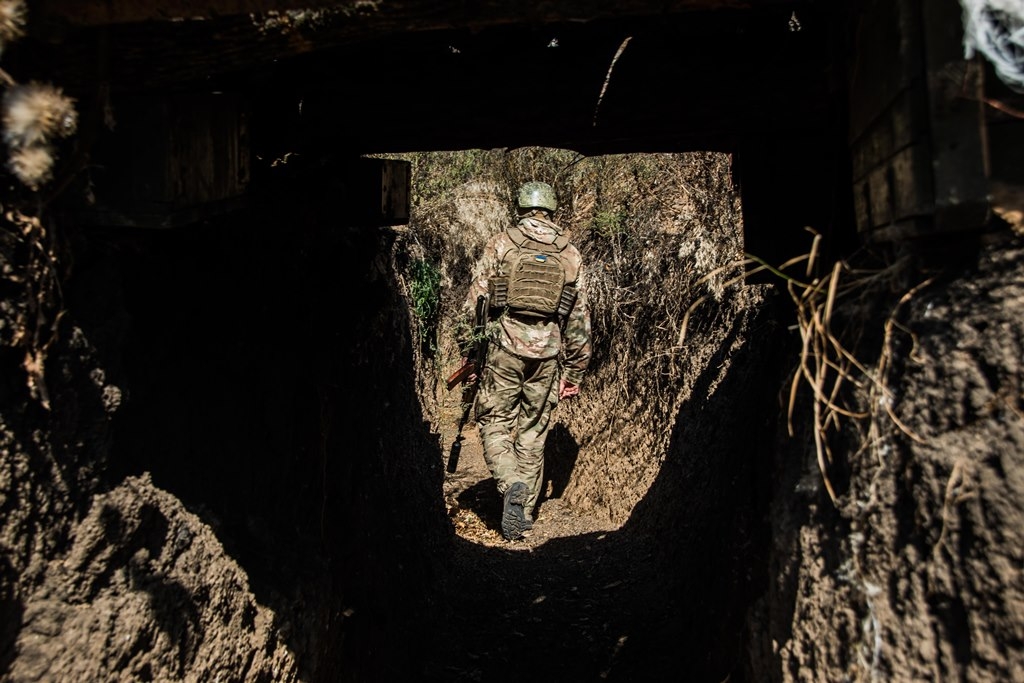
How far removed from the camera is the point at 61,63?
2.12m

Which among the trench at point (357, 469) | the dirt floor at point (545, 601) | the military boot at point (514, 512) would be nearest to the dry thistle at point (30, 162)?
the trench at point (357, 469)

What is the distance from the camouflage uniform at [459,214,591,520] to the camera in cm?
625

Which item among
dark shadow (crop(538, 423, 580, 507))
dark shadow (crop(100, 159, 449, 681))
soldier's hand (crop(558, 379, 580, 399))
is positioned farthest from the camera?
dark shadow (crop(538, 423, 580, 507))

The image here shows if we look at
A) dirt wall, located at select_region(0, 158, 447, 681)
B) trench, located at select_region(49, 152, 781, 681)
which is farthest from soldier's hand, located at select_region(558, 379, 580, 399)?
dirt wall, located at select_region(0, 158, 447, 681)

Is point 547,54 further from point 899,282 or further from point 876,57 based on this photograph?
point 899,282

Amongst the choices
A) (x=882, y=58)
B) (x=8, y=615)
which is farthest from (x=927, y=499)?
(x=8, y=615)

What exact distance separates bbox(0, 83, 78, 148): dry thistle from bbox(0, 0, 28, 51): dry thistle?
0.32 feet

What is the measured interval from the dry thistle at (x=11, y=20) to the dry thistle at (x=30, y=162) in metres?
0.21

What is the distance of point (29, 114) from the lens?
185 centimetres

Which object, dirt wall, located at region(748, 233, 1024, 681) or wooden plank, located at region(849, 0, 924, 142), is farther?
wooden plank, located at region(849, 0, 924, 142)

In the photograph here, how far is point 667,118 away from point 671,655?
7.94 ft

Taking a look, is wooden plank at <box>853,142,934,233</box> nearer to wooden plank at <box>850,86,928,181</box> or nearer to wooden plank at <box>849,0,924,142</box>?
wooden plank at <box>850,86,928,181</box>

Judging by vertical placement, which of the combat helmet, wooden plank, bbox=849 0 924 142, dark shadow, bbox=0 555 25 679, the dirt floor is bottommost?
the dirt floor

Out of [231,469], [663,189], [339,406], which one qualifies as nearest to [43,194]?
[231,469]
